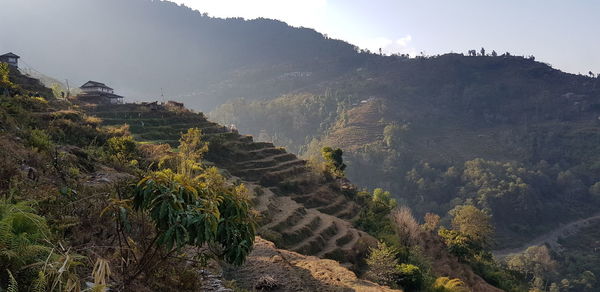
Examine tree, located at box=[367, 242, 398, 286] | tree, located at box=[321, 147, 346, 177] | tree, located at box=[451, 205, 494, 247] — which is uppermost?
tree, located at box=[321, 147, 346, 177]

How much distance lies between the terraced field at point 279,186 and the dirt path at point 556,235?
2088 inches

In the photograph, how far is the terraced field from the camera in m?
19.8

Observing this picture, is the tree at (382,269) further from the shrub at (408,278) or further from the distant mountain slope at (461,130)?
the distant mountain slope at (461,130)

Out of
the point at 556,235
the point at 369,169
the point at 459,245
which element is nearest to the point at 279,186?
the point at 459,245

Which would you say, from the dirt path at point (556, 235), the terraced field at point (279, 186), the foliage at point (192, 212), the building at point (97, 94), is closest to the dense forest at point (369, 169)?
the foliage at point (192, 212)

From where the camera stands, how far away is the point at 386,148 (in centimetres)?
10850

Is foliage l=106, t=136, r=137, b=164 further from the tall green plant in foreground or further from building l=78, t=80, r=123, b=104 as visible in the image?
building l=78, t=80, r=123, b=104

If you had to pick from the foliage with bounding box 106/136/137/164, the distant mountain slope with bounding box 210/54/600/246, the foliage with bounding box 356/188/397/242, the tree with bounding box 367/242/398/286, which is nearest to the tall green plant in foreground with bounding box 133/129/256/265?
the tree with bounding box 367/242/398/286

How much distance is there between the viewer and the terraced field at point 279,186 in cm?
1980

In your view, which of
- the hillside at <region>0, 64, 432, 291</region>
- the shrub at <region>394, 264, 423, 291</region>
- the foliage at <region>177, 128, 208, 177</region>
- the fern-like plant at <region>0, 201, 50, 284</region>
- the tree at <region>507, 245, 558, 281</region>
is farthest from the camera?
the tree at <region>507, 245, 558, 281</region>

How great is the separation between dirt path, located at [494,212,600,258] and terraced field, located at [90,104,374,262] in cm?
5305

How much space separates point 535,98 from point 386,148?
241ft

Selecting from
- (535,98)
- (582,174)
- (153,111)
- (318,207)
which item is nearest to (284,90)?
(535,98)

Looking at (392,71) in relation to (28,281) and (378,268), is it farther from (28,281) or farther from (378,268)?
(28,281)
